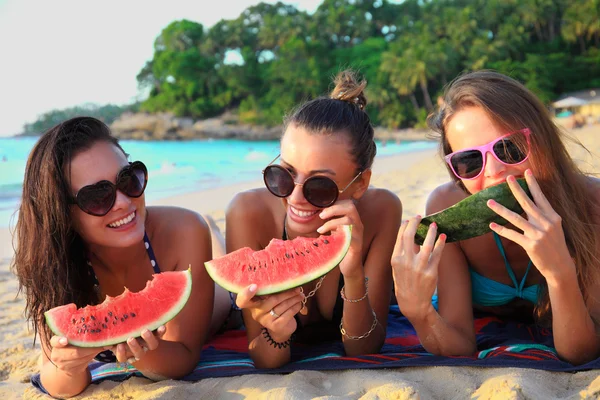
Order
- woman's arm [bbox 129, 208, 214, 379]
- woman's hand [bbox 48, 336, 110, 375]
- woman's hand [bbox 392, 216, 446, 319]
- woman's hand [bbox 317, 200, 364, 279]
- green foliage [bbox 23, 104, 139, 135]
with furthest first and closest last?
1. green foliage [bbox 23, 104, 139, 135]
2. woman's arm [bbox 129, 208, 214, 379]
3. woman's hand [bbox 317, 200, 364, 279]
4. woman's hand [bbox 392, 216, 446, 319]
5. woman's hand [bbox 48, 336, 110, 375]

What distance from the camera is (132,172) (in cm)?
319

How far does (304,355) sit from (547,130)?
81.6 inches

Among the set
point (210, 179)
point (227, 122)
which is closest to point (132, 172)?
point (210, 179)

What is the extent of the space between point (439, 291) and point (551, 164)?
3.36 feet

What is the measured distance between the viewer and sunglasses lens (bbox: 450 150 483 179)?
9.79 feet

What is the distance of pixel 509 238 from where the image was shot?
8.25ft

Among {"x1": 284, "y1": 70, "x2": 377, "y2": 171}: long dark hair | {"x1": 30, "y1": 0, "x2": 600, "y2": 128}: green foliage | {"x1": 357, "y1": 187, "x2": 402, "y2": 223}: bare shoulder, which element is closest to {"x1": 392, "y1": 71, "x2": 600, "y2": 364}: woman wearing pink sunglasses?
{"x1": 357, "y1": 187, "x2": 402, "y2": 223}: bare shoulder

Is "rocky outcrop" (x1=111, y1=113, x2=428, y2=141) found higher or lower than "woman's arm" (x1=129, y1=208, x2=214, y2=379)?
lower

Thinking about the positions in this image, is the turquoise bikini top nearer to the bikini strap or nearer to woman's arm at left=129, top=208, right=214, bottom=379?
the bikini strap

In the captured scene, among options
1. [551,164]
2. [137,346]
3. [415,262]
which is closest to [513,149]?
[551,164]

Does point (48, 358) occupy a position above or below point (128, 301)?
below

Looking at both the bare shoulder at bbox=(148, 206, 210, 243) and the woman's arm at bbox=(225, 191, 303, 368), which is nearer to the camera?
the woman's arm at bbox=(225, 191, 303, 368)

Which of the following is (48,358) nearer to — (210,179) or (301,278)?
(301,278)

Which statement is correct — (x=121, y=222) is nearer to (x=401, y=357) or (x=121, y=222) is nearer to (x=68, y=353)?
(x=68, y=353)
